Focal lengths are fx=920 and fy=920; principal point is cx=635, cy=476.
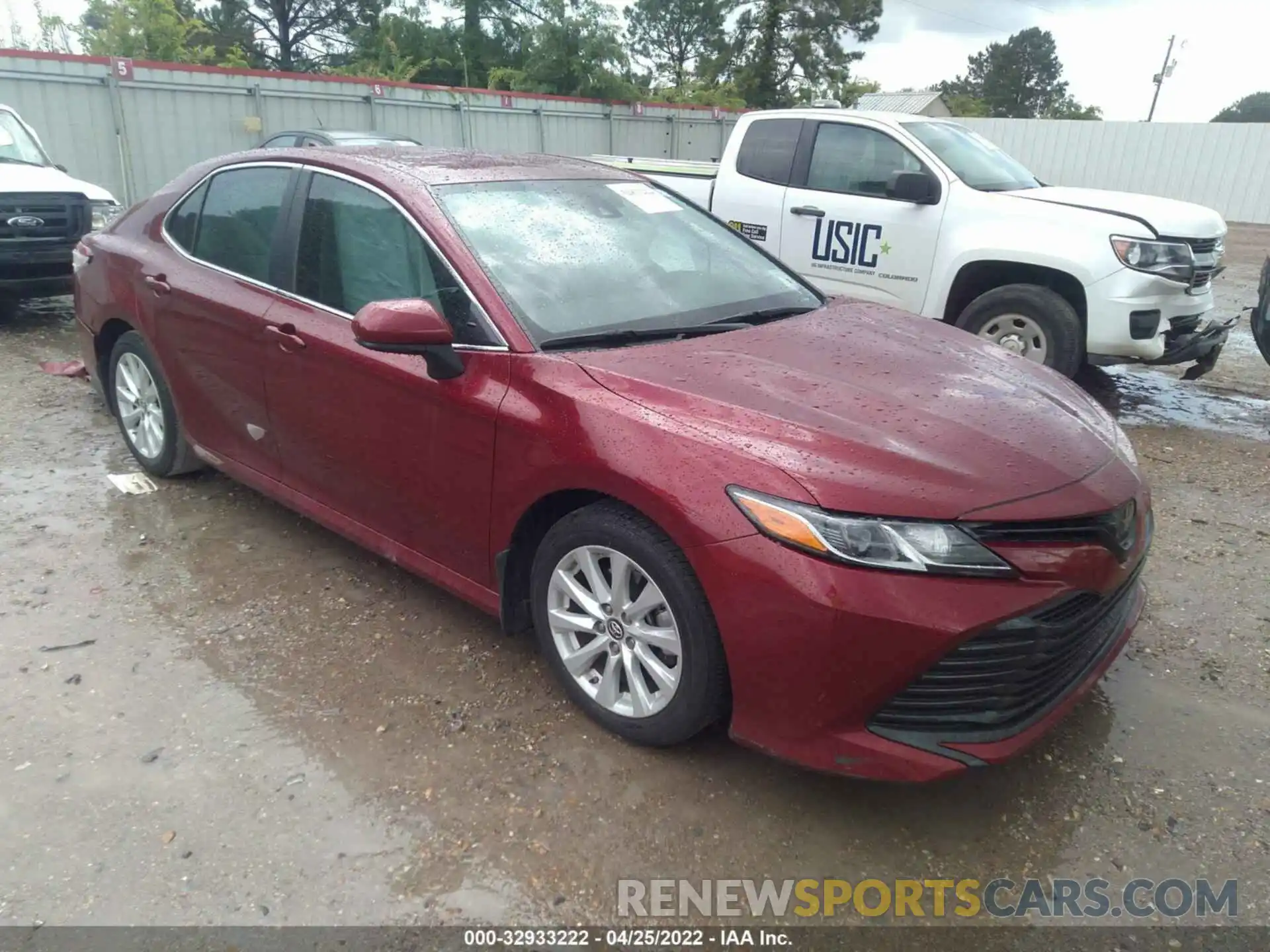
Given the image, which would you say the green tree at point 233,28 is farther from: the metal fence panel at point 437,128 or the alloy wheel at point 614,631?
the alloy wheel at point 614,631

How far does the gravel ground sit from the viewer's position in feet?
7.56

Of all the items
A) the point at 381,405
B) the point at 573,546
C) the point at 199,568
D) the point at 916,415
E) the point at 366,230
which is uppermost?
the point at 366,230

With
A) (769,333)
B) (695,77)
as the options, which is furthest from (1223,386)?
(695,77)

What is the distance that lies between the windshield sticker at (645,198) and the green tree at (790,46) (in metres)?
30.7

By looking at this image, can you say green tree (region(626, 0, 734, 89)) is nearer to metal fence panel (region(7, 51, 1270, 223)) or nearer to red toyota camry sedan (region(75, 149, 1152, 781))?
metal fence panel (region(7, 51, 1270, 223))

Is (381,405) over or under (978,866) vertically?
over

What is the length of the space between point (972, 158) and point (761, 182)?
5.03 ft

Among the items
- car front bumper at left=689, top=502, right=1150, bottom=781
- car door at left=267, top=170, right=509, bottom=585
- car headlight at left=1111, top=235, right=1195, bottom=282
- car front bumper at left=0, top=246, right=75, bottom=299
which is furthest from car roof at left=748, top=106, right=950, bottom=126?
car front bumper at left=0, top=246, right=75, bottom=299

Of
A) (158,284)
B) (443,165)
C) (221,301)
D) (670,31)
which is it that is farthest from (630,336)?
(670,31)

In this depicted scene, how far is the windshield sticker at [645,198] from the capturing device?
12.0 feet

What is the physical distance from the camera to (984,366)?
3.08m

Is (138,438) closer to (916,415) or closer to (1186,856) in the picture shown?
(916,415)

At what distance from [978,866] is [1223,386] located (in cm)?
616

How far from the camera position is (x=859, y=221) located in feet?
21.6
